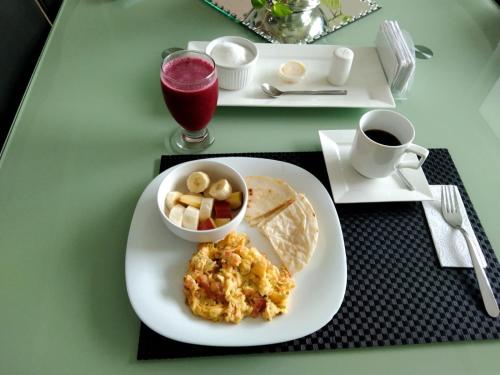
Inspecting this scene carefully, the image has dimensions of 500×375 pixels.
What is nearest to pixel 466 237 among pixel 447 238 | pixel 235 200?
pixel 447 238

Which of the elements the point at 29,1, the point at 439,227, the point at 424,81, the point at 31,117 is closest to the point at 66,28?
the point at 29,1

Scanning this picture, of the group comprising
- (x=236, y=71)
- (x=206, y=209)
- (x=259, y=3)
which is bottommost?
(x=206, y=209)

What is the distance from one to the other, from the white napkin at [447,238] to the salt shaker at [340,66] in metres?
0.53

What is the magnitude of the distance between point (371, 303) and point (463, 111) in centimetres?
88

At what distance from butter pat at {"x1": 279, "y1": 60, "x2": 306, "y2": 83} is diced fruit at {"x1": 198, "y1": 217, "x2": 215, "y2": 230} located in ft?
2.22

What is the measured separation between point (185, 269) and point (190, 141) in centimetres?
46

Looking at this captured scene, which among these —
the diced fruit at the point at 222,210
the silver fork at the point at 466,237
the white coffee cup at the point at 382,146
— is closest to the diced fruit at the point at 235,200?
the diced fruit at the point at 222,210

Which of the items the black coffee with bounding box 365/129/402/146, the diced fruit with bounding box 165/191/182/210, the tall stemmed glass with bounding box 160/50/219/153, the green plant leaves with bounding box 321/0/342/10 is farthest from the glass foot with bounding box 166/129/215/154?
the green plant leaves with bounding box 321/0/342/10

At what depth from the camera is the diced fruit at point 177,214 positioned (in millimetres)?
924

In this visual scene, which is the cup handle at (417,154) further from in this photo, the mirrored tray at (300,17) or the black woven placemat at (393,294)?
the mirrored tray at (300,17)

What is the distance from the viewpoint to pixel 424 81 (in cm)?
145

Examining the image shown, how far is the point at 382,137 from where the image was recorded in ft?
3.56

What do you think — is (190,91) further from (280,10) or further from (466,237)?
(466,237)

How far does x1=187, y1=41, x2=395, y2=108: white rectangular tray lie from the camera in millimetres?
1296
